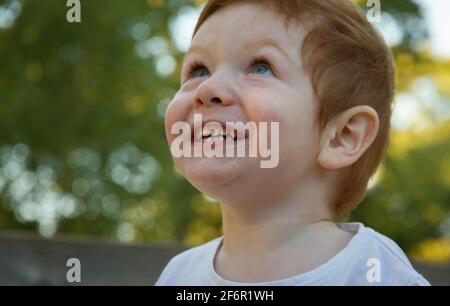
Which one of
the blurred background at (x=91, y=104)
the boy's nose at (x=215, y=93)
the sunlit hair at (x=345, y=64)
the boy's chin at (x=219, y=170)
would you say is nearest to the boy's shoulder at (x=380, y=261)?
the sunlit hair at (x=345, y=64)

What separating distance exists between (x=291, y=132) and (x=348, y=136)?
185 mm

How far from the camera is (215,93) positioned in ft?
4.83

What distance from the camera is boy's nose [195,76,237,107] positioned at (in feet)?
4.83

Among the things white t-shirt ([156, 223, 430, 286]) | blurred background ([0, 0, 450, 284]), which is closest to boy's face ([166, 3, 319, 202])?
white t-shirt ([156, 223, 430, 286])

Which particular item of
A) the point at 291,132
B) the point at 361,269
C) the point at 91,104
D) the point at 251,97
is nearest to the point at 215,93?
the point at 251,97

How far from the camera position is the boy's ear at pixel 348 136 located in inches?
61.9

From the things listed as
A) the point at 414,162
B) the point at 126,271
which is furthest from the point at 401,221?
the point at 126,271

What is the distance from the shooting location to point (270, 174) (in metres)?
1.50

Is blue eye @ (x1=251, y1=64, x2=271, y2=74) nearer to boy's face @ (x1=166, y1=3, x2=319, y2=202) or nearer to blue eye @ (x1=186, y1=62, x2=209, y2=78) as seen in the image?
boy's face @ (x1=166, y1=3, x2=319, y2=202)

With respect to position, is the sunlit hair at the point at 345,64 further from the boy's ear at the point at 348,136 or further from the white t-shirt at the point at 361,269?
the white t-shirt at the point at 361,269

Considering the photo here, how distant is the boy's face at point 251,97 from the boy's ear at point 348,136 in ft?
0.11

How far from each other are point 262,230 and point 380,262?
27 centimetres

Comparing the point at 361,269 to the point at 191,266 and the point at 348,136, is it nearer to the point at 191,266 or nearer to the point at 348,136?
the point at 348,136

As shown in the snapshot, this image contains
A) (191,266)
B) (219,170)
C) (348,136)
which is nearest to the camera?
(219,170)
